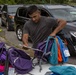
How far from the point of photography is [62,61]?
3.56 meters

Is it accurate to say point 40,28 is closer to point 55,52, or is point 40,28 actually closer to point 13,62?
point 55,52

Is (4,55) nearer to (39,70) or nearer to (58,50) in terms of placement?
(39,70)

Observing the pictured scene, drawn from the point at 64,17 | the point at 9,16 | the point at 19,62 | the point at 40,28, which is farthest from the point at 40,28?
the point at 9,16

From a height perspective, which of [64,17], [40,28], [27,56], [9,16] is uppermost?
[40,28]

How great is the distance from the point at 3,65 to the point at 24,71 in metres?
0.27

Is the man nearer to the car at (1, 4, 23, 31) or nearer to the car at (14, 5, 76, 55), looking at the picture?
the car at (14, 5, 76, 55)

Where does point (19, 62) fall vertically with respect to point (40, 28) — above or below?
below

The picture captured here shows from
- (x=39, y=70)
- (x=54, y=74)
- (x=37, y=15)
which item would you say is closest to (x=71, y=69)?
(x=54, y=74)

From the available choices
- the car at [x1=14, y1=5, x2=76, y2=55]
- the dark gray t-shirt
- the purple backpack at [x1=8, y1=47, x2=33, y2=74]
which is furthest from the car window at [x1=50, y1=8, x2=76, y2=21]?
the purple backpack at [x1=8, y1=47, x2=33, y2=74]

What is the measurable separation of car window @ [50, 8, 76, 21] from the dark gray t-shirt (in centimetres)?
530

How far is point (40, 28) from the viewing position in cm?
435

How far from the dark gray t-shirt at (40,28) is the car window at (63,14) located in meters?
5.30

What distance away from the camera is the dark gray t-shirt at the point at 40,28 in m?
4.35

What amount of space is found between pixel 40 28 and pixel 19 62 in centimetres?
117
